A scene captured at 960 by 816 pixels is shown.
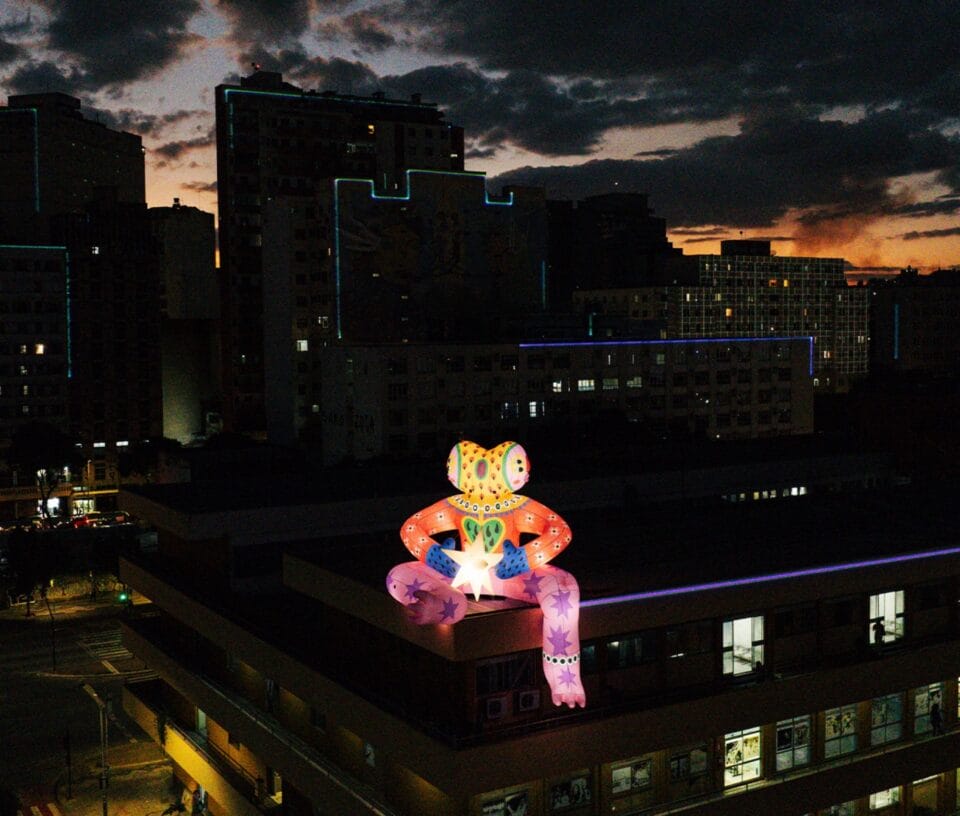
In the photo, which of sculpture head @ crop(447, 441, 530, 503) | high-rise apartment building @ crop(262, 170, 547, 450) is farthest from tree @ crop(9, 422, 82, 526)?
sculpture head @ crop(447, 441, 530, 503)

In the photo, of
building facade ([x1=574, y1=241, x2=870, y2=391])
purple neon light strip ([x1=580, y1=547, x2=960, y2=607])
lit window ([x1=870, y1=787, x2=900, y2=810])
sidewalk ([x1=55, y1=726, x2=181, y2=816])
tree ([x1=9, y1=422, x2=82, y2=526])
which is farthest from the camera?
building facade ([x1=574, y1=241, x2=870, y2=391])

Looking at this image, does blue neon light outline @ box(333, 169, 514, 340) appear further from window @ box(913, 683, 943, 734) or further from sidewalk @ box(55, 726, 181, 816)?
window @ box(913, 683, 943, 734)

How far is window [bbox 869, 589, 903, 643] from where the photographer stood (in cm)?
3475

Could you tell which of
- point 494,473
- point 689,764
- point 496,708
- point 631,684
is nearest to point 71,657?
point 496,708

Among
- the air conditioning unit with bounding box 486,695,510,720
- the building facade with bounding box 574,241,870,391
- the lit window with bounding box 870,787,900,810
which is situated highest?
the building facade with bounding box 574,241,870,391

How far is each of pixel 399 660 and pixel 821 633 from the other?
496 inches

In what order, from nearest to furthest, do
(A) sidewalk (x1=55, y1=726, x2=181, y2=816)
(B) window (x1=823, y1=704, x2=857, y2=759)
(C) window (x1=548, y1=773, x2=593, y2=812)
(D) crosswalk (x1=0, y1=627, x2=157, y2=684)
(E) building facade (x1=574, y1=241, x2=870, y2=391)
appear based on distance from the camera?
(C) window (x1=548, y1=773, x2=593, y2=812) < (B) window (x1=823, y1=704, x2=857, y2=759) < (A) sidewalk (x1=55, y1=726, x2=181, y2=816) < (D) crosswalk (x1=0, y1=627, x2=157, y2=684) < (E) building facade (x1=574, y1=241, x2=870, y2=391)

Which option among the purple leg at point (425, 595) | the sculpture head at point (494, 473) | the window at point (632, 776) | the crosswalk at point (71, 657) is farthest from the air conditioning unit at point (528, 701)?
the crosswalk at point (71, 657)

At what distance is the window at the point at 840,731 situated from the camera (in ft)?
111

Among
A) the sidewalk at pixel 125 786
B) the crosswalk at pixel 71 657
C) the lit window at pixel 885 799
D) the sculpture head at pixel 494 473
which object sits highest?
the sculpture head at pixel 494 473

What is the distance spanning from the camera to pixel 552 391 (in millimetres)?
96875

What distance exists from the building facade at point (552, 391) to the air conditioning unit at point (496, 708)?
206 ft

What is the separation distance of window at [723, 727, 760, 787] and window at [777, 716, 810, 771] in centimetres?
77

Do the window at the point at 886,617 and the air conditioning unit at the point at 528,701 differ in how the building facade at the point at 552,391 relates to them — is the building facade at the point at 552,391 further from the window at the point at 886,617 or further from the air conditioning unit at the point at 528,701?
the air conditioning unit at the point at 528,701
